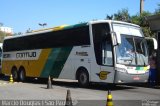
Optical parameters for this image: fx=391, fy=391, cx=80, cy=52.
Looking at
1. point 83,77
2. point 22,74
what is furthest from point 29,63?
point 83,77

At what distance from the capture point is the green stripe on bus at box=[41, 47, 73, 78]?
2264cm

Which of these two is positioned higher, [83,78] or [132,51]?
[132,51]

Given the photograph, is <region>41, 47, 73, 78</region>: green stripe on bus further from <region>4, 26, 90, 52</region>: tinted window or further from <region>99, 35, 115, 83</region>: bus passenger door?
<region>99, 35, 115, 83</region>: bus passenger door

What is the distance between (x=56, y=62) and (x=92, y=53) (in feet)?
12.8

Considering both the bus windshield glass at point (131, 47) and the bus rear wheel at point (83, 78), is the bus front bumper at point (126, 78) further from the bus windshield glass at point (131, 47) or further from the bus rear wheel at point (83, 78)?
the bus rear wheel at point (83, 78)

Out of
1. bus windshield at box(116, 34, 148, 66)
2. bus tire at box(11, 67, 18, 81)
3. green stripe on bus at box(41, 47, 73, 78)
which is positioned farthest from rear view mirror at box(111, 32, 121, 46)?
bus tire at box(11, 67, 18, 81)

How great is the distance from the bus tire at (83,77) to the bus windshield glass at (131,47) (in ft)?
8.45

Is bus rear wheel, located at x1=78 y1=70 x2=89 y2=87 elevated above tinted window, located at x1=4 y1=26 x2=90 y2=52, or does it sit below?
below

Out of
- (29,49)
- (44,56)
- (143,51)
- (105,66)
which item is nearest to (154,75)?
(143,51)

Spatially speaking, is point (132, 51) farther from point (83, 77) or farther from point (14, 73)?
point (14, 73)

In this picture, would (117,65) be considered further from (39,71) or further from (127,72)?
(39,71)

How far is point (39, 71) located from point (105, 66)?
723 cm

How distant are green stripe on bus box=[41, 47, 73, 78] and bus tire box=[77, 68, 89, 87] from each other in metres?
1.58

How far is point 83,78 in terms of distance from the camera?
21031 millimetres
